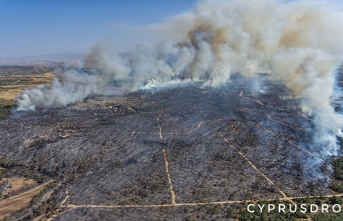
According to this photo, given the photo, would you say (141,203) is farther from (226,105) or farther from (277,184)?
(226,105)

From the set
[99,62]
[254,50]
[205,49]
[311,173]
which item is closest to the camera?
[311,173]

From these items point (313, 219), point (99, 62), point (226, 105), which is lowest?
point (313, 219)

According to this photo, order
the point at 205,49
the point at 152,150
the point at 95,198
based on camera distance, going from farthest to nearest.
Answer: the point at 205,49 < the point at 152,150 < the point at 95,198

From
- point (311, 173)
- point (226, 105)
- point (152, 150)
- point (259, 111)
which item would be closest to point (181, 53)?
point (226, 105)

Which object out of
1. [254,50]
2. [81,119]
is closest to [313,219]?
[81,119]

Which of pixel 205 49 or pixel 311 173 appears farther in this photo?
pixel 205 49

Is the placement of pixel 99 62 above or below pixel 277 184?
above
